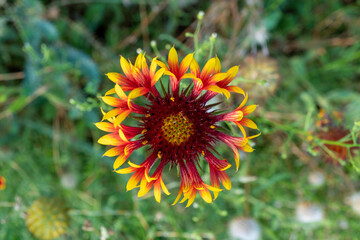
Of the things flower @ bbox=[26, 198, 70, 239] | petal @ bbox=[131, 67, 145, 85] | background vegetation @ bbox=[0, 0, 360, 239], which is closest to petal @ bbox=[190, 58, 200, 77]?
petal @ bbox=[131, 67, 145, 85]

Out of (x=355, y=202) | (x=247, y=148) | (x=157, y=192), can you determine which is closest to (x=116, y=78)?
(x=157, y=192)

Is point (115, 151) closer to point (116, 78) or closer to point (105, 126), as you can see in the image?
point (105, 126)

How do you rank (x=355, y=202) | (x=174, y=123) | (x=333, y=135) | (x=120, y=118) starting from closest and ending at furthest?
(x=120, y=118)
(x=174, y=123)
(x=333, y=135)
(x=355, y=202)

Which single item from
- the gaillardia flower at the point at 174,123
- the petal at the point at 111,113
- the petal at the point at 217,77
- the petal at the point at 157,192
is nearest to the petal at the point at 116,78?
the gaillardia flower at the point at 174,123

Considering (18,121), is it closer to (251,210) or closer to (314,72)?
(251,210)

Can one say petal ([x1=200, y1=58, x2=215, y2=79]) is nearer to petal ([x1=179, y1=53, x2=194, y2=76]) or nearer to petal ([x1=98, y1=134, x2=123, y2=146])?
petal ([x1=179, y1=53, x2=194, y2=76])

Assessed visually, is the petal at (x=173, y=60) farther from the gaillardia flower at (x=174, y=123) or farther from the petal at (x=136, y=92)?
the petal at (x=136, y=92)
